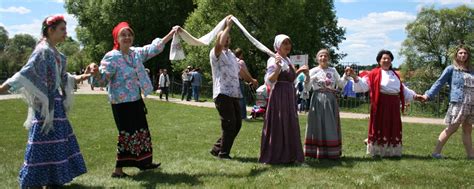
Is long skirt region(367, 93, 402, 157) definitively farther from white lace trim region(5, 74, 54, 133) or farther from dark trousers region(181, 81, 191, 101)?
dark trousers region(181, 81, 191, 101)

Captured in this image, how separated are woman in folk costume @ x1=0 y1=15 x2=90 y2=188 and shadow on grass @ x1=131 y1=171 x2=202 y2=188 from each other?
0.97 metres

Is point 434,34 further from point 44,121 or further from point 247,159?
point 44,121

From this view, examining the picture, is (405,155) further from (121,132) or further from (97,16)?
(97,16)

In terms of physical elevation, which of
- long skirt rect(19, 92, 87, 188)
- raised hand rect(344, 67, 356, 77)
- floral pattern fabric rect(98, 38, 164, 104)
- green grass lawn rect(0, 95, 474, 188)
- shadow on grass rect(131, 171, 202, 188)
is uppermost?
raised hand rect(344, 67, 356, 77)

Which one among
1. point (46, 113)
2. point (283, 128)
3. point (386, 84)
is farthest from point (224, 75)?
point (46, 113)

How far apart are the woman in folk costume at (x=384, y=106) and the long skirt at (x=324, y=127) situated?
0.69 meters

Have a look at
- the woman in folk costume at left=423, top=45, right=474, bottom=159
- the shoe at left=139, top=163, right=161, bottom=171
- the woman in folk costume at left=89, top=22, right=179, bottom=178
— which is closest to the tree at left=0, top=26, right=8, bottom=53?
the shoe at left=139, top=163, right=161, bottom=171

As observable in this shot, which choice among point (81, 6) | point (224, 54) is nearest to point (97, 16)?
point (81, 6)

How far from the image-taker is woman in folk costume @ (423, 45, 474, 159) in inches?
316

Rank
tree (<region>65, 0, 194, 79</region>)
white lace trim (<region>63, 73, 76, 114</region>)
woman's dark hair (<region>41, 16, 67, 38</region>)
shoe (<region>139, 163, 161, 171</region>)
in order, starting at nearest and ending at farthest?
woman's dark hair (<region>41, 16, 67, 38</region>) → white lace trim (<region>63, 73, 76, 114</region>) → shoe (<region>139, 163, 161, 171</region>) → tree (<region>65, 0, 194, 79</region>)

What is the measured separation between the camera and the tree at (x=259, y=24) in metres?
29.7

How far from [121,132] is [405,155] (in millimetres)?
5213

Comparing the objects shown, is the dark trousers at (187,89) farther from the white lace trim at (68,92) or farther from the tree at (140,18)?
the white lace trim at (68,92)

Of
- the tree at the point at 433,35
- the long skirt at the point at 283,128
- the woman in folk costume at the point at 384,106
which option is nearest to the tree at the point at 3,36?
the tree at the point at 433,35
